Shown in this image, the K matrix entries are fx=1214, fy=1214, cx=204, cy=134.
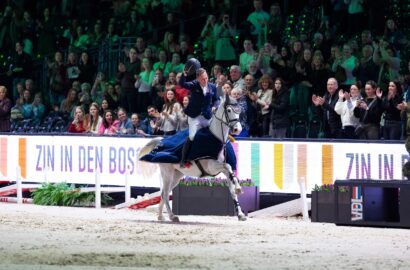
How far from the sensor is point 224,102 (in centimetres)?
2006

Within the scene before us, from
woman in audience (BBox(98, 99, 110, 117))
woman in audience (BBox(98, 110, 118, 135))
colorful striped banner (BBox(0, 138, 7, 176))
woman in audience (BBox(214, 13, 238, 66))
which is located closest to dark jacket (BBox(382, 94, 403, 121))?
woman in audience (BBox(214, 13, 238, 66))

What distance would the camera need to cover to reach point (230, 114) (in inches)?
787

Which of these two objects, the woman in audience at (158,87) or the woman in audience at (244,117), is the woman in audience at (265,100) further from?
the woman in audience at (158,87)

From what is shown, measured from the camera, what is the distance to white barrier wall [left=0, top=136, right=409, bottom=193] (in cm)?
2148

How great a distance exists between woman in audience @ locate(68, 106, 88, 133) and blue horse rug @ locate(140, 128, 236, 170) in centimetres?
641

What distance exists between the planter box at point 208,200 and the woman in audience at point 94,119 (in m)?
4.75

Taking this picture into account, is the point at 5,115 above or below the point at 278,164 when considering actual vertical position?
above

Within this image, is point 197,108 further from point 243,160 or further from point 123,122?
point 123,122

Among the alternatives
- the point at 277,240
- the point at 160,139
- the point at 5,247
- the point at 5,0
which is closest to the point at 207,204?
the point at 160,139

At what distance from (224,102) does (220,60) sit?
306 inches

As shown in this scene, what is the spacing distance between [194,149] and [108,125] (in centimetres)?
653

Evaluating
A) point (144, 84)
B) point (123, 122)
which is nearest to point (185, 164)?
point (123, 122)

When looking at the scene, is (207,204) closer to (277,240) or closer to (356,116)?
(356,116)

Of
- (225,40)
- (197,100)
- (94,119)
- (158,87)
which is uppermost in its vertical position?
(225,40)
